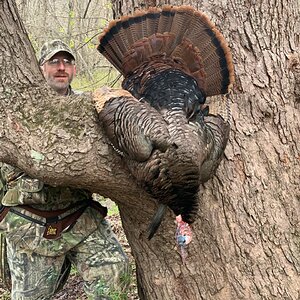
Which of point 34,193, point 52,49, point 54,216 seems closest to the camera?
point 34,193

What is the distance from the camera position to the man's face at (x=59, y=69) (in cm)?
479

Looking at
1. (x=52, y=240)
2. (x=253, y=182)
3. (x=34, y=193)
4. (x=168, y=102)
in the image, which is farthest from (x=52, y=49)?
(x=253, y=182)

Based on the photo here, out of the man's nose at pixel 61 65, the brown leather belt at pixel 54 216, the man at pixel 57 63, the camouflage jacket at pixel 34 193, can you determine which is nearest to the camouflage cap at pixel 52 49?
the man at pixel 57 63

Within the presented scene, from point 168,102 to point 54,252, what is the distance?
5.90ft

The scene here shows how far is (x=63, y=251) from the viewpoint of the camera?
3.96m

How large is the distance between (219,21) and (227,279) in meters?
1.81

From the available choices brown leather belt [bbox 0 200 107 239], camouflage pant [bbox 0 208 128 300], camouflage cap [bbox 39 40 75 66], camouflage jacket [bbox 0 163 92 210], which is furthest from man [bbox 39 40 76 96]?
camouflage pant [bbox 0 208 128 300]

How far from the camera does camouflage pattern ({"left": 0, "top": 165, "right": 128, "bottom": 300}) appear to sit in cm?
390

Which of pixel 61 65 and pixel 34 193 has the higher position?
pixel 61 65

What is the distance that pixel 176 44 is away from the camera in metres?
3.19

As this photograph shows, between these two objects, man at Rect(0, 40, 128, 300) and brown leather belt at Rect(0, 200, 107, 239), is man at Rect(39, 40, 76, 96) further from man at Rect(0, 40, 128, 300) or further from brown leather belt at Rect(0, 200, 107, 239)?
brown leather belt at Rect(0, 200, 107, 239)

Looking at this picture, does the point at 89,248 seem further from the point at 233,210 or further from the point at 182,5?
the point at 182,5

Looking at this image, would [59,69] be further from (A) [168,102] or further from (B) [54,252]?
(A) [168,102]

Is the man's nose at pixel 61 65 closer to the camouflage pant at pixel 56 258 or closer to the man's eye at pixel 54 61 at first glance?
the man's eye at pixel 54 61
